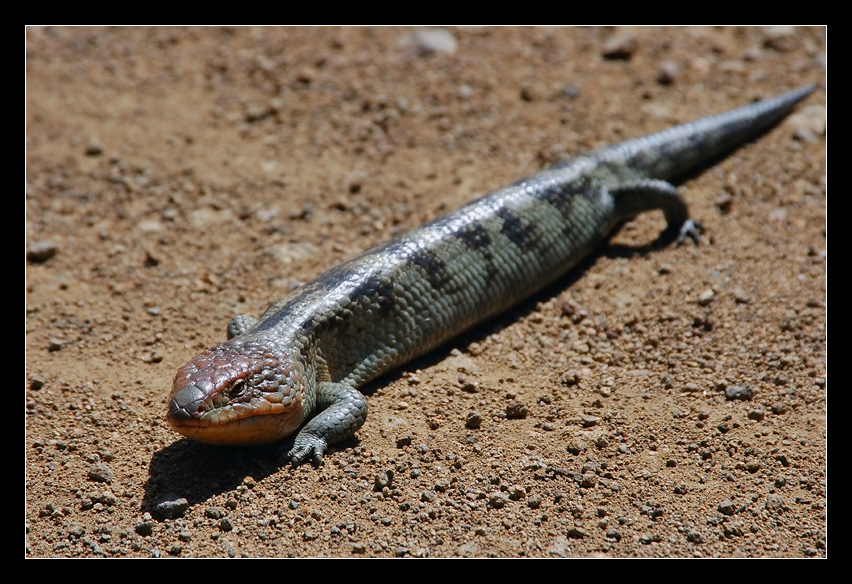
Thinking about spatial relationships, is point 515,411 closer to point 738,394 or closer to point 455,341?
point 455,341

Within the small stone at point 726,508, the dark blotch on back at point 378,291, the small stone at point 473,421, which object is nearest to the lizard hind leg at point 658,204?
the dark blotch on back at point 378,291

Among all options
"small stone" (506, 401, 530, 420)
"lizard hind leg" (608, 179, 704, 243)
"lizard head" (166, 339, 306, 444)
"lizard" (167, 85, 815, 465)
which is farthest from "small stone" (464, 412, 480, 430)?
"lizard hind leg" (608, 179, 704, 243)

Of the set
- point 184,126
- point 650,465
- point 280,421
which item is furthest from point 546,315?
point 184,126

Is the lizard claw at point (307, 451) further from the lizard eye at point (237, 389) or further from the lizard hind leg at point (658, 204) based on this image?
the lizard hind leg at point (658, 204)

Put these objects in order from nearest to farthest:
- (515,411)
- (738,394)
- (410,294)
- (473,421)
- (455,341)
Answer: (473,421), (515,411), (738,394), (410,294), (455,341)

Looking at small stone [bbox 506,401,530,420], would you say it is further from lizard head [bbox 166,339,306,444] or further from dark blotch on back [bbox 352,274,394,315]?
lizard head [bbox 166,339,306,444]

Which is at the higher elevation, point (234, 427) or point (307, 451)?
point (234, 427)

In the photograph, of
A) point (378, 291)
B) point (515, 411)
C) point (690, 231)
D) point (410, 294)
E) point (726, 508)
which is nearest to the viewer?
point (726, 508)

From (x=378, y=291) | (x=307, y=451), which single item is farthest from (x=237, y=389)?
(x=378, y=291)
